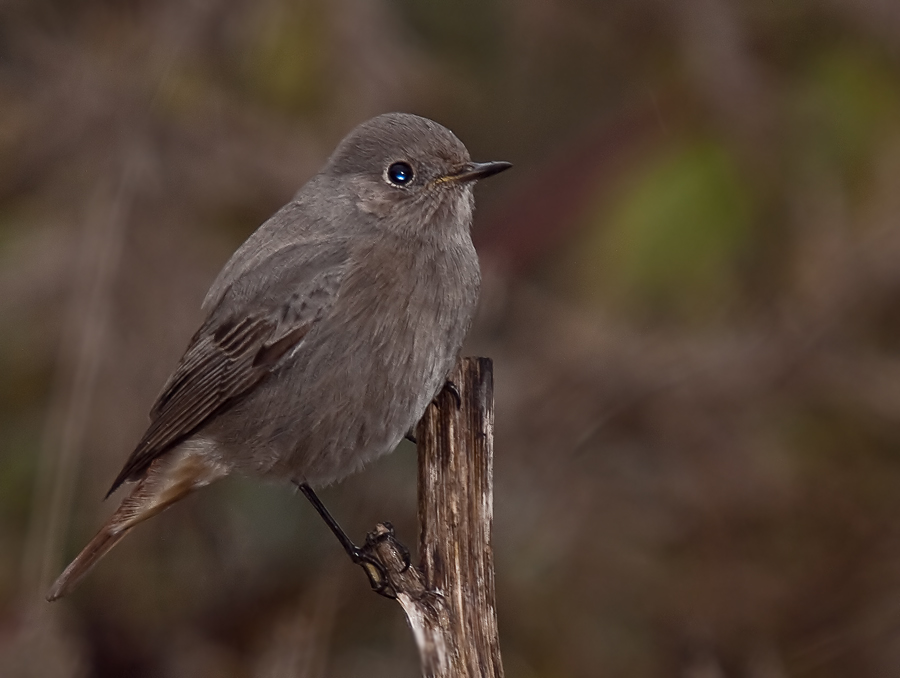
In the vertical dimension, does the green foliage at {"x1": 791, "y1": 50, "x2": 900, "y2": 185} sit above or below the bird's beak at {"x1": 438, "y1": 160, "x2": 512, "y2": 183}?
above

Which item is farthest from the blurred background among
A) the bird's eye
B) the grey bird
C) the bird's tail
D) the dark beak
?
the bird's eye

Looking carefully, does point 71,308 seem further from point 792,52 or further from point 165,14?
point 792,52

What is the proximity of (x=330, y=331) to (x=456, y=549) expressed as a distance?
3.61 ft

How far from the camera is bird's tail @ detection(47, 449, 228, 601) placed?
495 cm

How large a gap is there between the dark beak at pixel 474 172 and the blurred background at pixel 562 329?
0.92 meters

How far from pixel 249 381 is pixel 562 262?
220 centimetres

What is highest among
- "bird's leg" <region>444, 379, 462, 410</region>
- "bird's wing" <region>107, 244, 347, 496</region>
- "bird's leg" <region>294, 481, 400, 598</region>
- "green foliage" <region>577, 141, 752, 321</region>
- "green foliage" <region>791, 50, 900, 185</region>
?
"green foliage" <region>791, 50, 900, 185</region>

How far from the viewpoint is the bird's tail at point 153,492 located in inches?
195

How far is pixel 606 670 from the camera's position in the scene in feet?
19.2

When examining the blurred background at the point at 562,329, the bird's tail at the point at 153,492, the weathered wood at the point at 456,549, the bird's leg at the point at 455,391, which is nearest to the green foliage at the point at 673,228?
the blurred background at the point at 562,329

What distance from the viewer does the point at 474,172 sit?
4.89 meters

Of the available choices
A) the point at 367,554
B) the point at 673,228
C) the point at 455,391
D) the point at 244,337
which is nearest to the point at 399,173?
the point at 244,337

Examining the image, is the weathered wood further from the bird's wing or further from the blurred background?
the blurred background

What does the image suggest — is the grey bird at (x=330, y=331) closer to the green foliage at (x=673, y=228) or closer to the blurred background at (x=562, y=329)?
the blurred background at (x=562, y=329)
